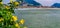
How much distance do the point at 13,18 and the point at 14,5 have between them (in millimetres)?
215

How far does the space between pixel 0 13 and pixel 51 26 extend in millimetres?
3666

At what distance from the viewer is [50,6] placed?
9023 mm

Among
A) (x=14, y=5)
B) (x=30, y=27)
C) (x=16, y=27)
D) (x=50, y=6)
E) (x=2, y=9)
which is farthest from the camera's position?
(x=50, y=6)

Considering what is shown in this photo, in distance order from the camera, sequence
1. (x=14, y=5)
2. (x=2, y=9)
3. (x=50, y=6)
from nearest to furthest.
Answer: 1. (x=2, y=9)
2. (x=14, y=5)
3. (x=50, y=6)

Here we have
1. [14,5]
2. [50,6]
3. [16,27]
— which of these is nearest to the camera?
[16,27]

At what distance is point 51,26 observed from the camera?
475 centimetres

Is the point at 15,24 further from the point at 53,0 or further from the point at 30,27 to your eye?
the point at 53,0

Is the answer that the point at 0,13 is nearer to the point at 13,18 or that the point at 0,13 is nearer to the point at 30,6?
the point at 13,18

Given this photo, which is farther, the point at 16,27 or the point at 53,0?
the point at 53,0

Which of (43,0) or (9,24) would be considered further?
(43,0)

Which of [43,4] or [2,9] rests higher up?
[2,9]

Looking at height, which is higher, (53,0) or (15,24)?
(15,24)

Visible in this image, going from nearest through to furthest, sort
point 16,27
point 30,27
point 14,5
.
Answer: point 16,27
point 14,5
point 30,27

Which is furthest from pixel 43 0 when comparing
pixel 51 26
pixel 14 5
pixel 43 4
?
pixel 14 5
